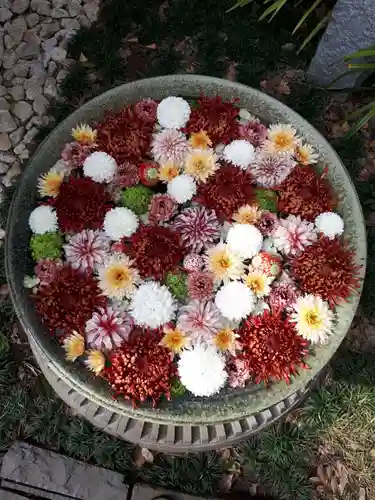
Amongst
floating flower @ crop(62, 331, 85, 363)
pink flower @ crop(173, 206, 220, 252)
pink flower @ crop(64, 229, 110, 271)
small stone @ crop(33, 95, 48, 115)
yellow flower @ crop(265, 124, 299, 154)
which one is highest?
yellow flower @ crop(265, 124, 299, 154)

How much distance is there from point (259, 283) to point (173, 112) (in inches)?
22.2

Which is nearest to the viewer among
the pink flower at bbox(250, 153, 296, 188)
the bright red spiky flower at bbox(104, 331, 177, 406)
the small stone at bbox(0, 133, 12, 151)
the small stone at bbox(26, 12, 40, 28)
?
the bright red spiky flower at bbox(104, 331, 177, 406)

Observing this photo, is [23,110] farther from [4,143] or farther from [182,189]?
[182,189]

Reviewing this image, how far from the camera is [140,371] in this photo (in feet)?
4.91

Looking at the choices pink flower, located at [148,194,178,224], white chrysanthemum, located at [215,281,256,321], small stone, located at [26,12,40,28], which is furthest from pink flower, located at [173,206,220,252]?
small stone, located at [26,12,40,28]

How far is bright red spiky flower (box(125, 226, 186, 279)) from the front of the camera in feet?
5.18

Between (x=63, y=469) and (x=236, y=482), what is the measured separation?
555mm

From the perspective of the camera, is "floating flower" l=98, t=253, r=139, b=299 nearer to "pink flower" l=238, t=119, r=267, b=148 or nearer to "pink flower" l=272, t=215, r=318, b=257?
"pink flower" l=272, t=215, r=318, b=257

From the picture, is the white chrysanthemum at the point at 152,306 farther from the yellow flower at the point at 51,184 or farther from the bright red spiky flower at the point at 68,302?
the yellow flower at the point at 51,184

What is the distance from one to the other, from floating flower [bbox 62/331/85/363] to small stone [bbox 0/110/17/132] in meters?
1.09

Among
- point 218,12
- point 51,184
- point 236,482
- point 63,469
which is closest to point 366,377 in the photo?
point 236,482

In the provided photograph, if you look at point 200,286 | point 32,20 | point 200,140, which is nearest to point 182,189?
point 200,140

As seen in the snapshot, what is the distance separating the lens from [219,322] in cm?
157

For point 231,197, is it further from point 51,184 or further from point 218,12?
point 218,12
